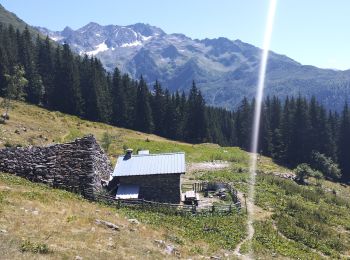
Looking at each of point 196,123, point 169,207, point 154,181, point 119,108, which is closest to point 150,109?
point 119,108

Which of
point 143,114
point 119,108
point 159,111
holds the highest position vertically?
point 119,108

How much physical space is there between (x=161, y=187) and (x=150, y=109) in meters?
78.6

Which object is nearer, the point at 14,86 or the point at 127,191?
the point at 127,191

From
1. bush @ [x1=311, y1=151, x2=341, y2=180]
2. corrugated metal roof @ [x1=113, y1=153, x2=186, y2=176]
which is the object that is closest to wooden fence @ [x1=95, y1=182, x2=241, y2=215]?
corrugated metal roof @ [x1=113, y1=153, x2=186, y2=176]

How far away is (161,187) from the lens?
39844mm

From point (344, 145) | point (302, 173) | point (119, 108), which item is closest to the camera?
point (302, 173)

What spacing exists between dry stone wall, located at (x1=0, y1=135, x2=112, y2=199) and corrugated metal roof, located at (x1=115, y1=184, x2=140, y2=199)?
2354 mm

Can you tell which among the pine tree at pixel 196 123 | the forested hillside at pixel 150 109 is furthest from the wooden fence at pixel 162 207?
the pine tree at pixel 196 123

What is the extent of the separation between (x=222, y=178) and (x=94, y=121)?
57.3m

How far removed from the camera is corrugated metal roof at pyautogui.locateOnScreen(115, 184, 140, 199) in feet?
123

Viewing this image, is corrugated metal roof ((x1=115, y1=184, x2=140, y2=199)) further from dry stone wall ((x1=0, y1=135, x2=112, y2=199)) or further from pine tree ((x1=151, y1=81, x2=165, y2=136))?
pine tree ((x1=151, y1=81, x2=165, y2=136))

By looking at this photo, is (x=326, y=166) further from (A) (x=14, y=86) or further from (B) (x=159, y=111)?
(A) (x=14, y=86)

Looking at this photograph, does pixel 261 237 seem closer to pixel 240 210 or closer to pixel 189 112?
pixel 240 210

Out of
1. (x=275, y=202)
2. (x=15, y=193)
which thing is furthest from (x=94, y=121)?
(x=15, y=193)
